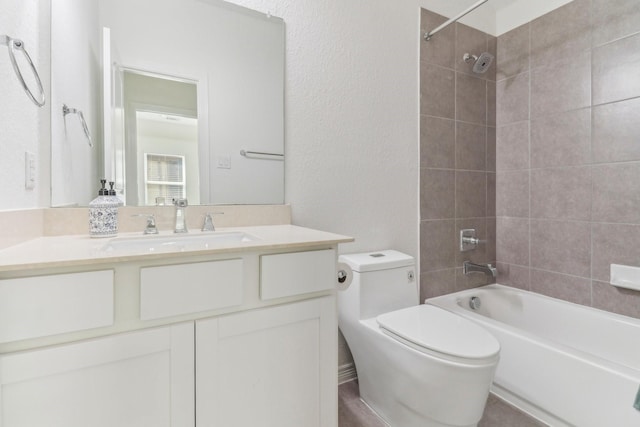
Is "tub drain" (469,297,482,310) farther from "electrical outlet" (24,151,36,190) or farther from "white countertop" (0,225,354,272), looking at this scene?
"electrical outlet" (24,151,36,190)

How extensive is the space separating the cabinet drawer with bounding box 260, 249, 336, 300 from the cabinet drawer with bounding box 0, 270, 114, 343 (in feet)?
1.24

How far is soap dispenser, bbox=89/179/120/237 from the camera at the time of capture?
1021 millimetres

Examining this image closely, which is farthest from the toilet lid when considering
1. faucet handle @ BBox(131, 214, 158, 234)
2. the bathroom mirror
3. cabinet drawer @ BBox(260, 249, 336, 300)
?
faucet handle @ BBox(131, 214, 158, 234)

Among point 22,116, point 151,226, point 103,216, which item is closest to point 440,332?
point 151,226

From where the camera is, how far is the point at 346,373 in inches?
66.5

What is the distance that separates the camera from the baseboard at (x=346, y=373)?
1656 mm

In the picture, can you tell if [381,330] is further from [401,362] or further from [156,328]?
[156,328]

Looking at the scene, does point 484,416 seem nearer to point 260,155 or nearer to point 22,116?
point 260,155

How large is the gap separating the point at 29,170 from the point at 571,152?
2.53m

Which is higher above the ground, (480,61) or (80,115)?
(480,61)

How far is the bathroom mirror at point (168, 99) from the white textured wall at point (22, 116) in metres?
0.05

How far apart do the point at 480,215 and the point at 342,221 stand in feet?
3.65

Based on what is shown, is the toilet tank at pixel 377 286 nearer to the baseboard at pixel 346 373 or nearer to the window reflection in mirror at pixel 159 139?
the baseboard at pixel 346 373

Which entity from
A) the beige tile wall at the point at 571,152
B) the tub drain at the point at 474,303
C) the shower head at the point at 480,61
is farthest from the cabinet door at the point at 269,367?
the shower head at the point at 480,61
